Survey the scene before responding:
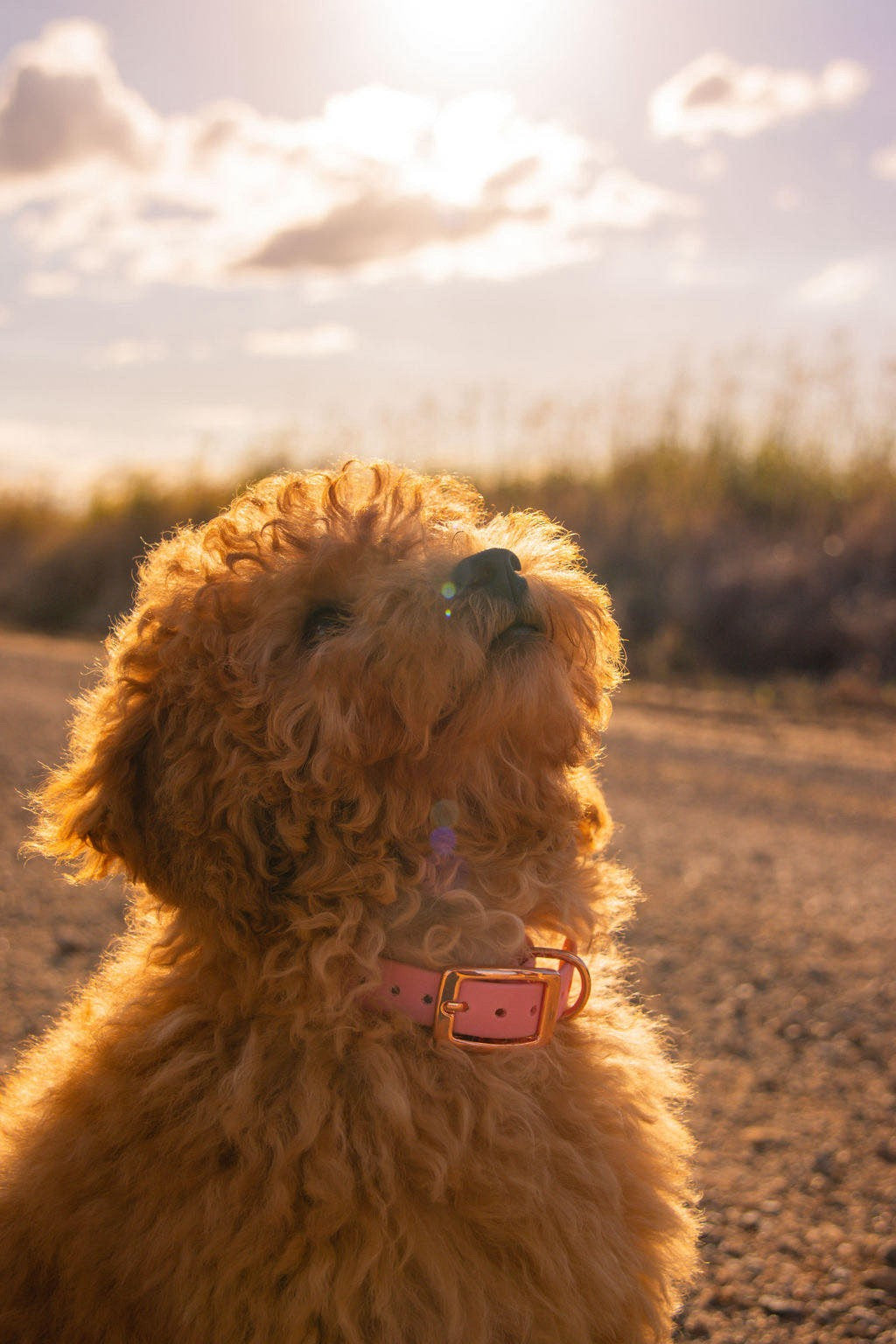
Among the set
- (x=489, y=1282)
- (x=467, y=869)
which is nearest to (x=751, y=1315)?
(x=489, y=1282)

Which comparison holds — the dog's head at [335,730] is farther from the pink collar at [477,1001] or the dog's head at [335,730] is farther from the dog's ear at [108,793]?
the pink collar at [477,1001]

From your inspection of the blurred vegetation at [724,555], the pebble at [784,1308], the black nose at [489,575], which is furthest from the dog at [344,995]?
the blurred vegetation at [724,555]

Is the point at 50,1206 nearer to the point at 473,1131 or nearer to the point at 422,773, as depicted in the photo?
the point at 473,1131

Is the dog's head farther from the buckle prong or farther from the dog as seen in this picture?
the buckle prong

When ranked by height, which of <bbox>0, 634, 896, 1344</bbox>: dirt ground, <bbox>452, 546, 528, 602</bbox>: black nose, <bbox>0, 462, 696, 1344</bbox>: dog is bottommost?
<bbox>0, 634, 896, 1344</bbox>: dirt ground

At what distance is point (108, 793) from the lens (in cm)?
216

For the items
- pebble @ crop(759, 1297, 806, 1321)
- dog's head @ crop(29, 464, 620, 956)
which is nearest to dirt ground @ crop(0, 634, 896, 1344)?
pebble @ crop(759, 1297, 806, 1321)

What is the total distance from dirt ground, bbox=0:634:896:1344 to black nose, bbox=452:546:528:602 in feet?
5.92

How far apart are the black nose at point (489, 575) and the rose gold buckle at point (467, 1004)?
74 centimetres

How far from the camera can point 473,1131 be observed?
204 centimetres

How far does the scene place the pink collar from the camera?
2074 mm

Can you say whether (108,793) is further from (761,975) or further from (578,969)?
(761,975)

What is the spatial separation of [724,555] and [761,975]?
945 cm

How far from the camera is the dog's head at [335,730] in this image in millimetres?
2123
